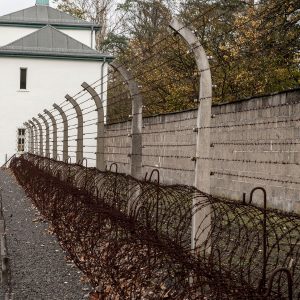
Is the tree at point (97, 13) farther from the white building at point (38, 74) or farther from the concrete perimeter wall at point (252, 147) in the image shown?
the concrete perimeter wall at point (252, 147)

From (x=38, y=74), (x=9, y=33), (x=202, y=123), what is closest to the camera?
(x=202, y=123)

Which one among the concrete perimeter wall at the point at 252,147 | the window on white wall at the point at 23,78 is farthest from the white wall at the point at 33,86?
the concrete perimeter wall at the point at 252,147

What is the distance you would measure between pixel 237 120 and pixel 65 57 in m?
29.9

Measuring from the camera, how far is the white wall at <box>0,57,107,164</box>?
134 feet

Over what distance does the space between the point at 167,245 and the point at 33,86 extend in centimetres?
3756

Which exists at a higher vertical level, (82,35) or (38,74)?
(82,35)

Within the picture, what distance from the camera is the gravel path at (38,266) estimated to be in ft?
23.6

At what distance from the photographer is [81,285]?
7.45 metres

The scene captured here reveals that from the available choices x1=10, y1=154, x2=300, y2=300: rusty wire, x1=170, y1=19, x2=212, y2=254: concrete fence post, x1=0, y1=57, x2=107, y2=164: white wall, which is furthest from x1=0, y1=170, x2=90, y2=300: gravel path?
x1=0, y1=57, x2=107, y2=164: white wall

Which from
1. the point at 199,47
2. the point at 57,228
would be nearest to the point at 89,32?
the point at 57,228

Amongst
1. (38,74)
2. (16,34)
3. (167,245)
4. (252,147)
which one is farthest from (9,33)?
(167,245)

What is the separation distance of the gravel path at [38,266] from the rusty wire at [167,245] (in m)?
0.21

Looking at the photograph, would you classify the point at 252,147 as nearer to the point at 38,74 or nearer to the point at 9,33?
the point at 38,74

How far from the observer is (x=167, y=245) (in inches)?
202
